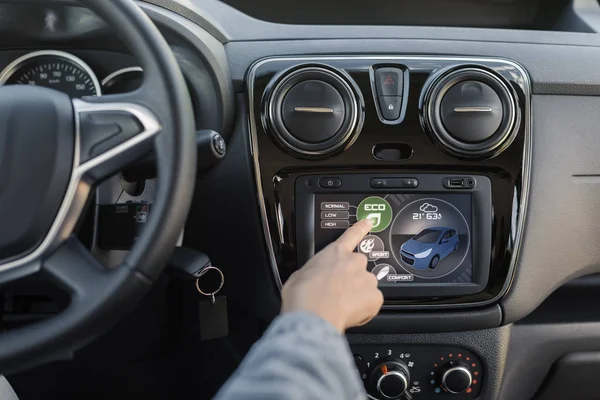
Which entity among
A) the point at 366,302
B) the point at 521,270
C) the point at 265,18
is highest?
the point at 265,18

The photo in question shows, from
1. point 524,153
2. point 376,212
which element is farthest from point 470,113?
point 376,212

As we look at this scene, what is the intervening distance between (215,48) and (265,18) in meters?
0.59

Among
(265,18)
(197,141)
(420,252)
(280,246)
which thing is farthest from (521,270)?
(265,18)

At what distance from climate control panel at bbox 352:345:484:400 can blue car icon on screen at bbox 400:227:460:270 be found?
7.1 inches

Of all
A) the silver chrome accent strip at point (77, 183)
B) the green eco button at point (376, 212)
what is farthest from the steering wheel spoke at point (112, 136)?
the green eco button at point (376, 212)

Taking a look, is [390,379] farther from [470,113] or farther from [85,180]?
[85,180]

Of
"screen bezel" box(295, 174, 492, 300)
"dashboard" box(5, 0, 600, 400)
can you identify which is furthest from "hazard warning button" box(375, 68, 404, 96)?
"screen bezel" box(295, 174, 492, 300)

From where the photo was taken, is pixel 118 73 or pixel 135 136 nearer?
pixel 135 136

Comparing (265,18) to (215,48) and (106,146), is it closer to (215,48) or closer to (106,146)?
(215,48)

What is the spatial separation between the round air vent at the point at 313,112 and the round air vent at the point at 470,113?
141 mm

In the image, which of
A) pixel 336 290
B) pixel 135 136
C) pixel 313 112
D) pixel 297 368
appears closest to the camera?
pixel 297 368

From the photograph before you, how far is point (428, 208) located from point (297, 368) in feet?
2.22

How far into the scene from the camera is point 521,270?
1226mm

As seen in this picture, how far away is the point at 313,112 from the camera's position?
3.83 feet
